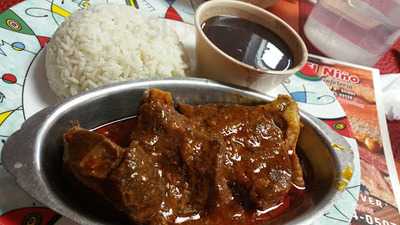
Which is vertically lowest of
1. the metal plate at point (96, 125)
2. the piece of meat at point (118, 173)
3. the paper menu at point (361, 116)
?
the paper menu at point (361, 116)

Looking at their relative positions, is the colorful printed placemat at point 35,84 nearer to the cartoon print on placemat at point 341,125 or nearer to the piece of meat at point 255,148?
the cartoon print on placemat at point 341,125

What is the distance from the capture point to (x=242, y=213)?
1683mm

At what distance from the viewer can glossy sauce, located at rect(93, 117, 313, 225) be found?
5.25 feet

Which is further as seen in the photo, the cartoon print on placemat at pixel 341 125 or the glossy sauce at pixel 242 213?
the cartoon print on placemat at pixel 341 125

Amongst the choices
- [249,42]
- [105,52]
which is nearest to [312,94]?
[249,42]

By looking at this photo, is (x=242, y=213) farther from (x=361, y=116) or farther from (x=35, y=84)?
(x=361, y=116)

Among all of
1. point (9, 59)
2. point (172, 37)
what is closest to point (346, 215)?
point (172, 37)

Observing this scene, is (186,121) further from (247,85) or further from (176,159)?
(247,85)

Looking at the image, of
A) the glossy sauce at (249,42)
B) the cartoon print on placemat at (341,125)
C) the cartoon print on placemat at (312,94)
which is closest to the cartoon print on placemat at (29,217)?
the glossy sauce at (249,42)

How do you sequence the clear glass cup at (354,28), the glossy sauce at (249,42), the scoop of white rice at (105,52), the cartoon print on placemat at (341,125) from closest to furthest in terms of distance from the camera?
the scoop of white rice at (105,52) < the glossy sauce at (249,42) < the cartoon print on placemat at (341,125) < the clear glass cup at (354,28)

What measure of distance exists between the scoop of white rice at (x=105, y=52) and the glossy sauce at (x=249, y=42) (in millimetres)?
265

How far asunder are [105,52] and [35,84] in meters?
0.39

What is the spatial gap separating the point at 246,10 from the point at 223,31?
0.73 feet

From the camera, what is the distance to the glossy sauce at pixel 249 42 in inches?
89.0
